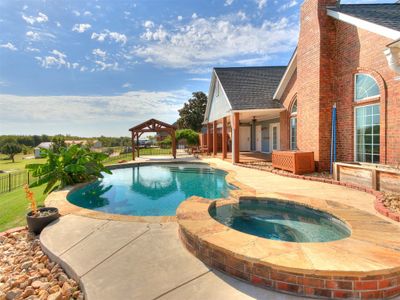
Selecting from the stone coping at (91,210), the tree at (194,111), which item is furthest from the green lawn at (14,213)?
the tree at (194,111)

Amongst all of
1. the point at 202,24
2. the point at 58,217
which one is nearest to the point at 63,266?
the point at 58,217

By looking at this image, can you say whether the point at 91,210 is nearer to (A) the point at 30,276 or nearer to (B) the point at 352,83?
(A) the point at 30,276

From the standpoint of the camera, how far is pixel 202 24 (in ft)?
49.6

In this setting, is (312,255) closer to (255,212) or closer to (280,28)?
(255,212)

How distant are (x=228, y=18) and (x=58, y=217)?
15052 mm

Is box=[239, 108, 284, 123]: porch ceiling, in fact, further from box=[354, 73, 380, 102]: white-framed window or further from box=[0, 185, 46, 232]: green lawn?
box=[0, 185, 46, 232]: green lawn

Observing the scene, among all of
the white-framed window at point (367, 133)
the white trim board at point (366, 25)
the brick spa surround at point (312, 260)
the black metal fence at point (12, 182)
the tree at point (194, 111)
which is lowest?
the black metal fence at point (12, 182)

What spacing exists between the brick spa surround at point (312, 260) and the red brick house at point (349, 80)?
5422mm

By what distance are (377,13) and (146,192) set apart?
468 inches

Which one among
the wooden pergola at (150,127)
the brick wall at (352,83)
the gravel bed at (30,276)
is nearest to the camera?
the gravel bed at (30,276)

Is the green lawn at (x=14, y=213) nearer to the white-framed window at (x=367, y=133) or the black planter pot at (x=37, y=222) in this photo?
the black planter pot at (x=37, y=222)

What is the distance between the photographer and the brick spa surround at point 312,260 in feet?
7.71

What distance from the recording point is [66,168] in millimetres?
8648

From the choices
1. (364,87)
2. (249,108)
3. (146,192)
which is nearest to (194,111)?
(249,108)
